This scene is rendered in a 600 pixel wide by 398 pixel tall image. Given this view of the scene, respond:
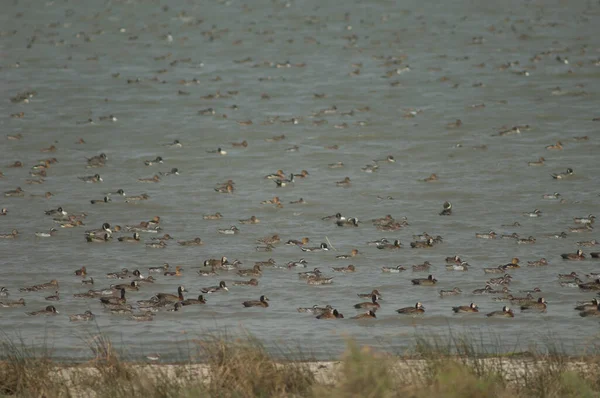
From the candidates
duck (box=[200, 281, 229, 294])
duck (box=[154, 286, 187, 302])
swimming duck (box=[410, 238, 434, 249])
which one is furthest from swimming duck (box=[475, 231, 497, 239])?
duck (box=[154, 286, 187, 302])

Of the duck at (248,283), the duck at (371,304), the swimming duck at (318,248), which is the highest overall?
the swimming duck at (318,248)

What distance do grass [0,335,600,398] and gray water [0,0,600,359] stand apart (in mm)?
1066

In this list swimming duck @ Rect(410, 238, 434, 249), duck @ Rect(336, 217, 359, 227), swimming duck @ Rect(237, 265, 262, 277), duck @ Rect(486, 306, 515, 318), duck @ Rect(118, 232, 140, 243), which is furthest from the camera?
duck @ Rect(336, 217, 359, 227)

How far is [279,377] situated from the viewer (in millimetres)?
12406

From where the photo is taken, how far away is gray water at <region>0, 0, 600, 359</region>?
19.5m

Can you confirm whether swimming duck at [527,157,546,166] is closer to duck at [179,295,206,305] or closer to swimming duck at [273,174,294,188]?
swimming duck at [273,174,294,188]

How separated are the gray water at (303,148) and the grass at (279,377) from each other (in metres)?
1.07

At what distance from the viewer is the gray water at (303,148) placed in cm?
1945

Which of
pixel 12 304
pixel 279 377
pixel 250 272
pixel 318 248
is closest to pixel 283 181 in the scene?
pixel 318 248

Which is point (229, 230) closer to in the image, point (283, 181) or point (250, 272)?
point (250, 272)

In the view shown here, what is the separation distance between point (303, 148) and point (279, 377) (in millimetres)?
20151

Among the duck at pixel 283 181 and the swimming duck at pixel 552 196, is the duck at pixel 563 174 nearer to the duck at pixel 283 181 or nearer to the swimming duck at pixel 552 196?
the swimming duck at pixel 552 196

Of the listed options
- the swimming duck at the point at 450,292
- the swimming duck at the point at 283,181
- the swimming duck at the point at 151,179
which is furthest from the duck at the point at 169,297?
the swimming duck at the point at 151,179

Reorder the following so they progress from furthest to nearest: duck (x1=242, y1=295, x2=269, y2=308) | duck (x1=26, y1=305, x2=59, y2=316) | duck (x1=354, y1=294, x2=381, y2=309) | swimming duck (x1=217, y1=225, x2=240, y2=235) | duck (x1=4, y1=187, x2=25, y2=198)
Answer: duck (x1=4, y1=187, x2=25, y2=198) → swimming duck (x1=217, y1=225, x2=240, y2=235) → duck (x1=242, y1=295, x2=269, y2=308) → duck (x1=354, y1=294, x2=381, y2=309) → duck (x1=26, y1=305, x2=59, y2=316)
